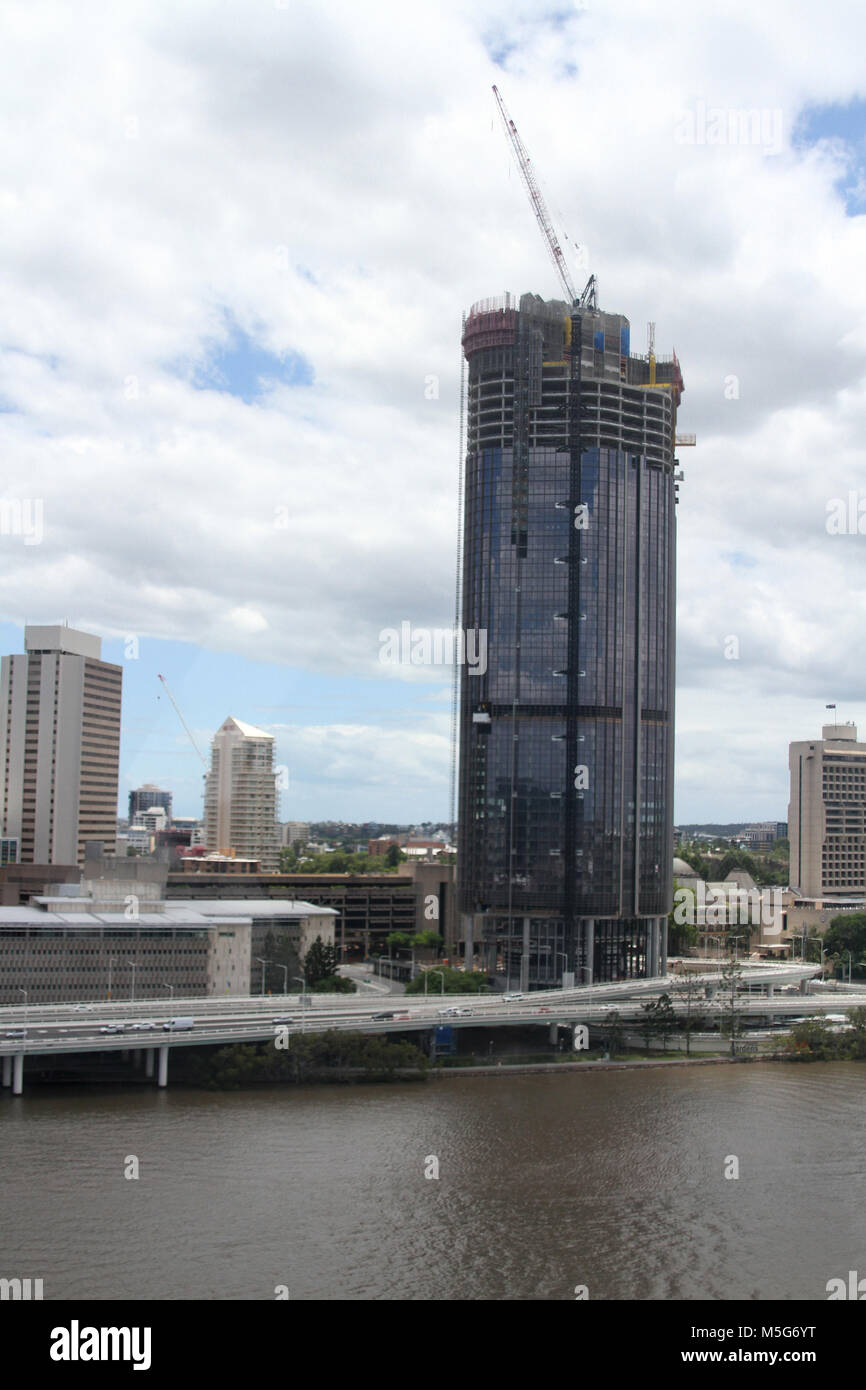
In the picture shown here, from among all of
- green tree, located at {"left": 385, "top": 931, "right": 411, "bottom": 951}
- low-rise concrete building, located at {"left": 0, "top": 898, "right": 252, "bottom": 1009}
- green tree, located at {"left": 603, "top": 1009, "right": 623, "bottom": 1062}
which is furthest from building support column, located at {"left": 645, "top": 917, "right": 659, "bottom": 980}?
low-rise concrete building, located at {"left": 0, "top": 898, "right": 252, "bottom": 1009}

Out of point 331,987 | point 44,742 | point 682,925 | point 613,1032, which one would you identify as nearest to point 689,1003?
point 613,1032

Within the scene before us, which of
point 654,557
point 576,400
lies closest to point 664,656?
point 654,557

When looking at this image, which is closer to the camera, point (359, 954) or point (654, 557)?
point (654, 557)

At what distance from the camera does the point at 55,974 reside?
6316 cm

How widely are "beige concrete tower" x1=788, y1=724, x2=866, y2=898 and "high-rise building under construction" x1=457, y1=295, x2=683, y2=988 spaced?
146ft

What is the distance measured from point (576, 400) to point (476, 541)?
12035mm

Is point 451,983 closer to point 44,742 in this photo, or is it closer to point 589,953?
point 589,953

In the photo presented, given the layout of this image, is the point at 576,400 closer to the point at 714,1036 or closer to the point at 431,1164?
the point at 714,1036

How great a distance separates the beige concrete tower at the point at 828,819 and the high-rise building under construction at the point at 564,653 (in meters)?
44.6

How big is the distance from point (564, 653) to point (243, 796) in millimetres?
73715

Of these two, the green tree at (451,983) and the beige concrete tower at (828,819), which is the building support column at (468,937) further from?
the beige concrete tower at (828,819)

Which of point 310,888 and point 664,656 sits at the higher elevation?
point 664,656

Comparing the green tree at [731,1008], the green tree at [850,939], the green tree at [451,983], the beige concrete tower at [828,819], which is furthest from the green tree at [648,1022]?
the beige concrete tower at [828,819]

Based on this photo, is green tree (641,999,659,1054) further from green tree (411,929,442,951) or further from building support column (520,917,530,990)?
green tree (411,929,442,951)
